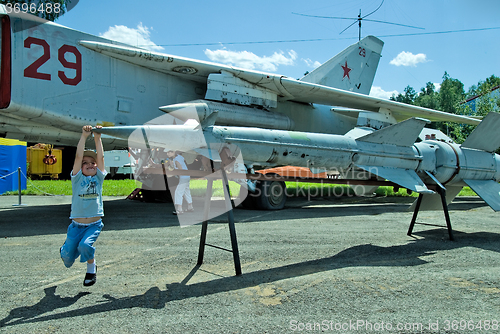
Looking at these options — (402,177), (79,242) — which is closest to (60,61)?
(79,242)

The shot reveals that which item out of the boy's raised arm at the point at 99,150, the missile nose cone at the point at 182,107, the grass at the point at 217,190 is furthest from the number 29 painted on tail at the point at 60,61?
the grass at the point at 217,190

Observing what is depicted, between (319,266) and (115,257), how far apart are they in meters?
2.81

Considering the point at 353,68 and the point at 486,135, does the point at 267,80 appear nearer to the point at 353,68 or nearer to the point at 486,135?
the point at 486,135

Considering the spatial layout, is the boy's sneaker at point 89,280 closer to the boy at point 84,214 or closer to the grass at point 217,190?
the boy at point 84,214

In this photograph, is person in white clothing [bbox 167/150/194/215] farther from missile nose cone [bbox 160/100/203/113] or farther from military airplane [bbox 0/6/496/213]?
missile nose cone [bbox 160/100/203/113]

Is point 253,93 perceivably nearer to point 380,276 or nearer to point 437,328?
point 380,276

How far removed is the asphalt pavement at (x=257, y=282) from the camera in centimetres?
302

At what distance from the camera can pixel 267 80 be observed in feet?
33.0

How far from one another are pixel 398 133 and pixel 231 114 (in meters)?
4.26

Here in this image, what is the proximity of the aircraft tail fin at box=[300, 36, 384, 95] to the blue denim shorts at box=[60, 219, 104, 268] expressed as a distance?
11.4 metres

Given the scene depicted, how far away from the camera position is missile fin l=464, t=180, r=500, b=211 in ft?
24.0

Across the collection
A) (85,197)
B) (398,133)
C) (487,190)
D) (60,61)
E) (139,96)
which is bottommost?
(487,190)

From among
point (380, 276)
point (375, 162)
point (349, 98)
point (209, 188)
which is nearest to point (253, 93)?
point (349, 98)

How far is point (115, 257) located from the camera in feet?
16.2
